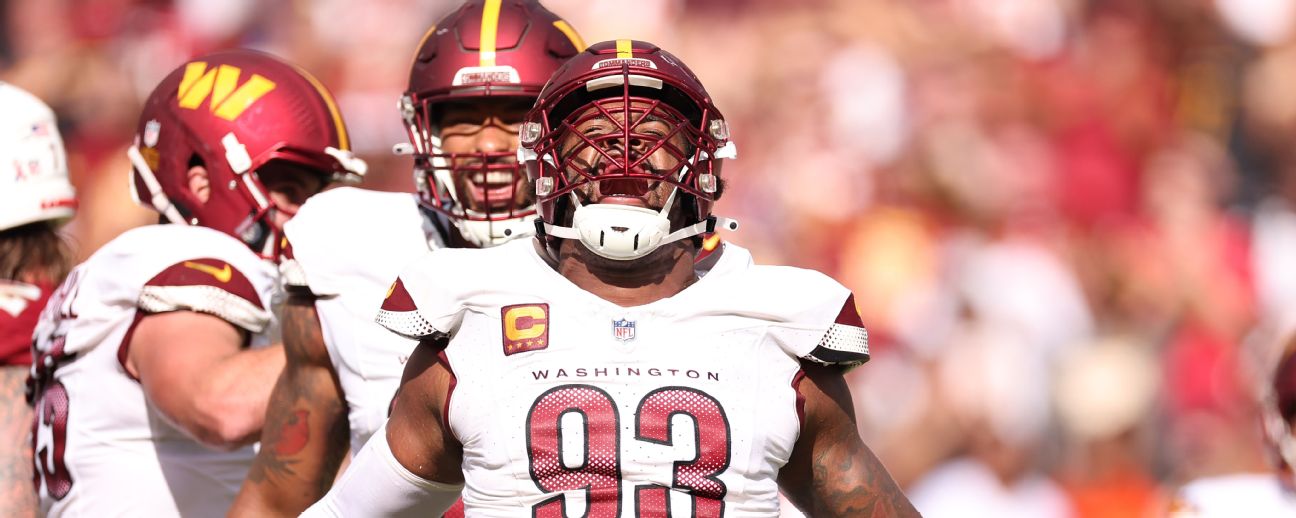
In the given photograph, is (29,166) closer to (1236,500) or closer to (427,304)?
(427,304)

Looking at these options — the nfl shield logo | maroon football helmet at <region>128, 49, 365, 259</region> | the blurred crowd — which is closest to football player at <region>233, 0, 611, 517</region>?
maroon football helmet at <region>128, 49, 365, 259</region>

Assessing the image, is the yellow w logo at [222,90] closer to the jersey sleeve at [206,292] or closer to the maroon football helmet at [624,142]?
the jersey sleeve at [206,292]

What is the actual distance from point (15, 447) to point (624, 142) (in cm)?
221

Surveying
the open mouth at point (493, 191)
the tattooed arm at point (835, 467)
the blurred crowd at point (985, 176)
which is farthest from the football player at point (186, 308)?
the blurred crowd at point (985, 176)

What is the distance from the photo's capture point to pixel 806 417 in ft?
8.11

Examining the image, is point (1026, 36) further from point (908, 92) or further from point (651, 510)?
point (651, 510)

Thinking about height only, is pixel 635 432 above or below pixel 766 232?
above

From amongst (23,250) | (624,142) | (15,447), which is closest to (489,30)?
(624,142)

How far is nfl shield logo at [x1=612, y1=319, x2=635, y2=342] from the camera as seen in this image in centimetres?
240

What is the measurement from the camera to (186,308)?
344 centimetres

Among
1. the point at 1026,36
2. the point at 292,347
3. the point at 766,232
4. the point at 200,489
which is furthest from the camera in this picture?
the point at 1026,36

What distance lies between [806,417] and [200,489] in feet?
5.79

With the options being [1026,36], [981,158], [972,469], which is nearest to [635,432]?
[972,469]

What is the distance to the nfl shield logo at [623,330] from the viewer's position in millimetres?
2402
